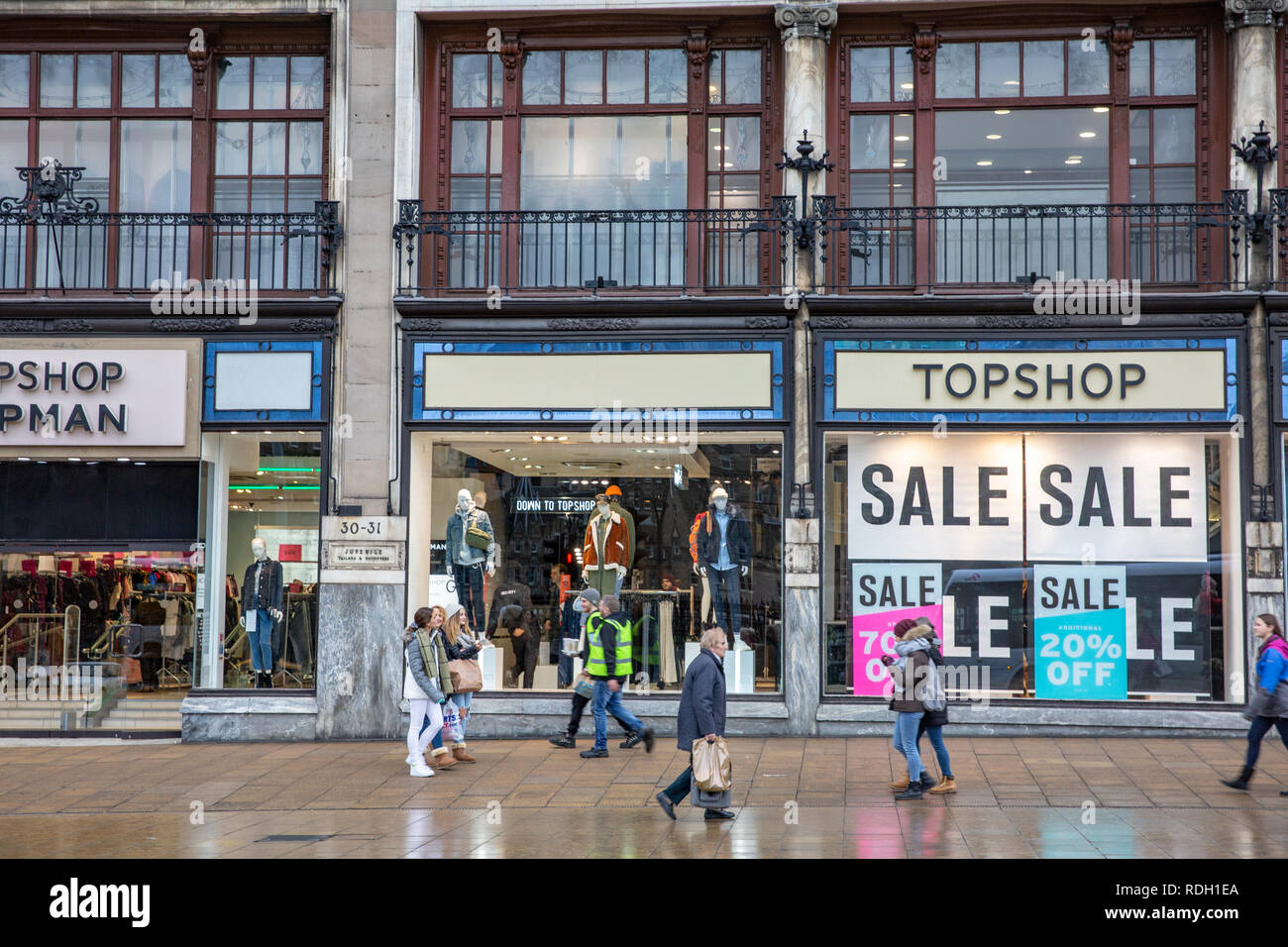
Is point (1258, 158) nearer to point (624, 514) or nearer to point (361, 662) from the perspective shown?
point (624, 514)

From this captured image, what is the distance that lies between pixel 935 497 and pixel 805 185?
4.09m

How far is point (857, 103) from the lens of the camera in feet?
53.7

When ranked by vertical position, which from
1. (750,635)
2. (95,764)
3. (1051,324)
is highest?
(1051,324)

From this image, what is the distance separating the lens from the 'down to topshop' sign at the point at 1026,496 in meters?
15.6

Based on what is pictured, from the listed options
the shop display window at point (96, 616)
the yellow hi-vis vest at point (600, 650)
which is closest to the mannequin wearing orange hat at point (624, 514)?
the yellow hi-vis vest at point (600, 650)

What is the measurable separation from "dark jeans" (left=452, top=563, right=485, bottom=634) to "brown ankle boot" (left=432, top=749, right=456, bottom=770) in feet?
9.24

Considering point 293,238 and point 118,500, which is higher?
point 293,238

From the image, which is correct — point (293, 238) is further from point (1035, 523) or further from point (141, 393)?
point (1035, 523)

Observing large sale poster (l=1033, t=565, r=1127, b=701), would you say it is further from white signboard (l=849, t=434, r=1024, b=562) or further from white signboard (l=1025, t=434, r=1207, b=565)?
white signboard (l=849, t=434, r=1024, b=562)

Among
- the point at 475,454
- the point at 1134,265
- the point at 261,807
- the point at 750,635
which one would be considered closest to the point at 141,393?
the point at 475,454

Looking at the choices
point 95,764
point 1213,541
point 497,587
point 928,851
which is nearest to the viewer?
point 928,851

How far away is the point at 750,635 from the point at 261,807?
20.8 ft

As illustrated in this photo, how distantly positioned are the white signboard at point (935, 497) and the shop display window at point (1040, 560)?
15 mm

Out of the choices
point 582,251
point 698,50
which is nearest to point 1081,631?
point 582,251
